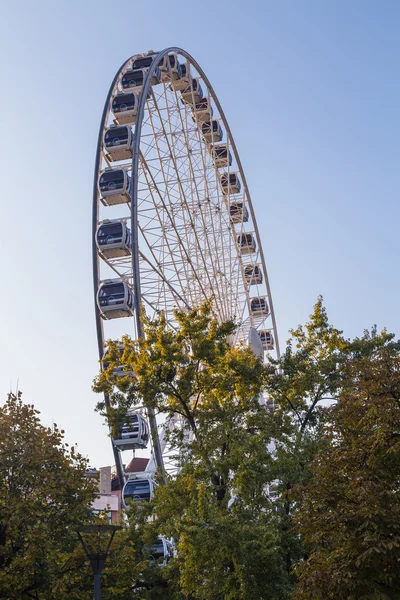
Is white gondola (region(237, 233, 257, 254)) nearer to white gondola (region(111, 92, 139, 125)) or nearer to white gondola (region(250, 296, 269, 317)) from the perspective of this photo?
white gondola (region(250, 296, 269, 317))

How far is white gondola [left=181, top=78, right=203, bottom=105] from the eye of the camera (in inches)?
1736

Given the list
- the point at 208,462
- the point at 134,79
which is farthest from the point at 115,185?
the point at 208,462

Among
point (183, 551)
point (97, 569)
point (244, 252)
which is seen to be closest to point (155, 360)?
point (183, 551)

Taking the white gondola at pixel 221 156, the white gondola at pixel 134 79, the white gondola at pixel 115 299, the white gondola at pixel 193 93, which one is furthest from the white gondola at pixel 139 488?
the white gondola at pixel 193 93

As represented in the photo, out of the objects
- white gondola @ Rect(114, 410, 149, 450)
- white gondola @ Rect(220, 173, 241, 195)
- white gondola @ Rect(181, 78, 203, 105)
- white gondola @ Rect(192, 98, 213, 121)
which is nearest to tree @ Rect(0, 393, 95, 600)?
white gondola @ Rect(114, 410, 149, 450)

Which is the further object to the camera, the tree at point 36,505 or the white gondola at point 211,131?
the white gondola at point 211,131

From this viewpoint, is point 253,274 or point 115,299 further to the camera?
point 253,274

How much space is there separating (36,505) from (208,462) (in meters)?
4.87

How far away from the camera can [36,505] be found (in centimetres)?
1969

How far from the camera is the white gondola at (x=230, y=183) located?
49.5 metres

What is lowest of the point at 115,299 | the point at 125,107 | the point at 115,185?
the point at 115,299

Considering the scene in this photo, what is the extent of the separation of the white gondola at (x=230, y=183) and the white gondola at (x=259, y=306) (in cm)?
795

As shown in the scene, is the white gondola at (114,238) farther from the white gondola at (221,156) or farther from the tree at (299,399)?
the white gondola at (221,156)

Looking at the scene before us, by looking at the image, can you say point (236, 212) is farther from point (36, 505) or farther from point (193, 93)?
point (36, 505)
